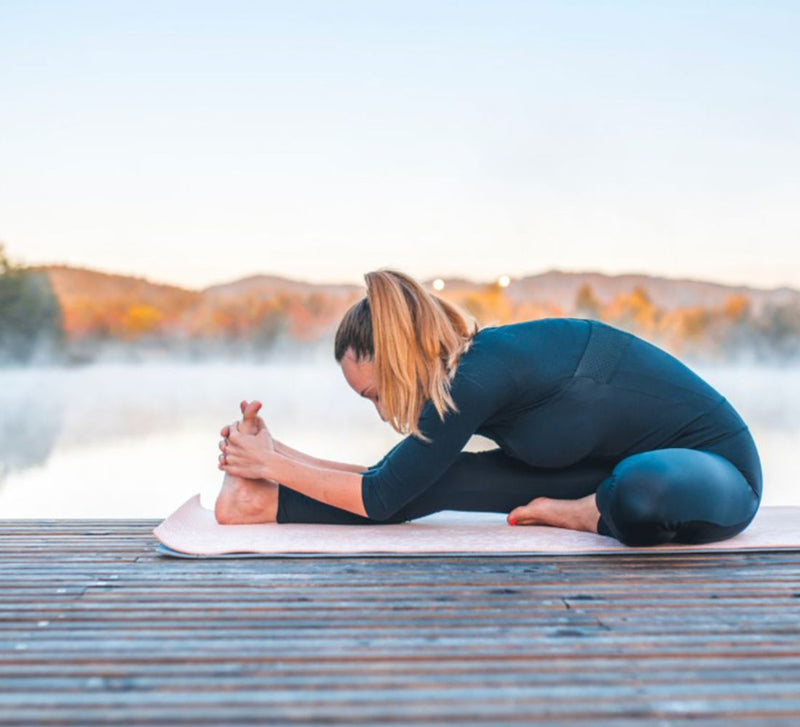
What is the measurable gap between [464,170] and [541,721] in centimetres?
1117

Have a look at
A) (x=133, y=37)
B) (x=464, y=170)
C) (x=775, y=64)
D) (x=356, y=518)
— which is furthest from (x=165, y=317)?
(x=356, y=518)

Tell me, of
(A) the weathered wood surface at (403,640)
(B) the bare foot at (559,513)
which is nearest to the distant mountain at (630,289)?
(B) the bare foot at (559,513)

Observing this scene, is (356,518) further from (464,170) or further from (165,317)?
(165,317)

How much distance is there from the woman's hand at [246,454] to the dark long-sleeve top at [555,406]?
0.27 meters

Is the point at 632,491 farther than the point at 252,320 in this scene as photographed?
No

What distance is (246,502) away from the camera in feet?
6.66

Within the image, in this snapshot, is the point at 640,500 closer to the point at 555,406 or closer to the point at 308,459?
the point at 555,406

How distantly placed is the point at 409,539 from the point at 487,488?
0.88ft

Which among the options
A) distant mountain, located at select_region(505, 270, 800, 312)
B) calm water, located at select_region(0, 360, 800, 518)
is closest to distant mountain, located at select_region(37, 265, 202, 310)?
calm water, located at select_region(0, 360, 800, 518)

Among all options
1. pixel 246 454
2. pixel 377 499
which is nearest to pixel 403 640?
pixel 377 499

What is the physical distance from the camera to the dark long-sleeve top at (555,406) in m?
1.70

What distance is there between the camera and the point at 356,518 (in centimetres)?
205

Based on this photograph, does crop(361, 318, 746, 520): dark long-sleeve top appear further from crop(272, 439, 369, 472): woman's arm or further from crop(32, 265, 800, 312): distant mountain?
crop(32, 265, 800, 312): distant mountain

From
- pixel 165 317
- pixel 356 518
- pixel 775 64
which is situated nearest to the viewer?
pixel 356 518
